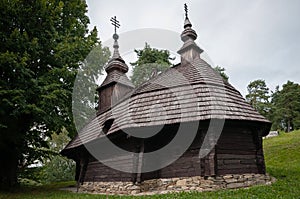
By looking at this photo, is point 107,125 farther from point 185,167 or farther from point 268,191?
point 268,191

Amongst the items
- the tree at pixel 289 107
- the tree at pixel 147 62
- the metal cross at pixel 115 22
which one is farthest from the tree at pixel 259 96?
the metal cross at pixel 115 22

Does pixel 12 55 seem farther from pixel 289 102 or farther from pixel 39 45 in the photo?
pixel 289 102

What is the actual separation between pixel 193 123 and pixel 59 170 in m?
17.3

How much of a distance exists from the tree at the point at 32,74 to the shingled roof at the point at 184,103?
2496 millimetres

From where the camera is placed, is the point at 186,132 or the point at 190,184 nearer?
the point at 190,184

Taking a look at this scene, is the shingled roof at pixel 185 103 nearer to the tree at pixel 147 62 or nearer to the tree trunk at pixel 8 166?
the tree trunk at pixel 8 166

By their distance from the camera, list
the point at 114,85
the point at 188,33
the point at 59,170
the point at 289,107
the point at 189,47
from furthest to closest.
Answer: the point at 289,107 → the point at 59,170 → the point at 114,85 → the point at 188,33 → the point at 189,47

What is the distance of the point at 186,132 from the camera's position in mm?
8672

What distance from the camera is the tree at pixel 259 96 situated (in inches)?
1476

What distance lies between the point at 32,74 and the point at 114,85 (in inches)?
213

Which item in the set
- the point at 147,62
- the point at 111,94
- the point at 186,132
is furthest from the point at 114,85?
the point at 147,62

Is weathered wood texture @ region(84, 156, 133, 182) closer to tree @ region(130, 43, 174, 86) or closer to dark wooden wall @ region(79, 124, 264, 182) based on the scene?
dark wooden wall @ region(79, 124, 264, 182)

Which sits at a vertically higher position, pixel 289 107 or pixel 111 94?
pixel 289 107

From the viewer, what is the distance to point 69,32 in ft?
42.8
